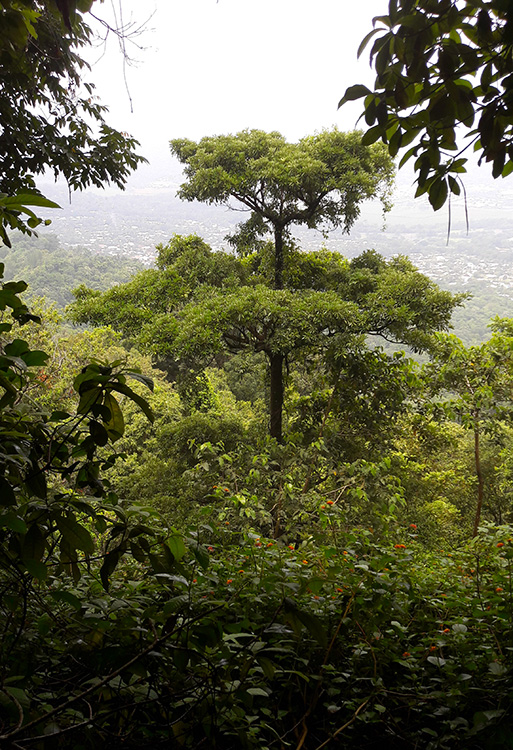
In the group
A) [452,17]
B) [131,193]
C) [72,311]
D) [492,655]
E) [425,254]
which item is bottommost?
[492,655]

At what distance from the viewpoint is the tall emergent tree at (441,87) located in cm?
112

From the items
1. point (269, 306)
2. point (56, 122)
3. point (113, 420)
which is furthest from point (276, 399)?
point (113, 420)

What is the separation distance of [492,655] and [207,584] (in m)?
0.80

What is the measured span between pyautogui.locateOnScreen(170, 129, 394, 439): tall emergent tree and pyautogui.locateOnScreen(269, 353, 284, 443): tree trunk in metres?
0.01

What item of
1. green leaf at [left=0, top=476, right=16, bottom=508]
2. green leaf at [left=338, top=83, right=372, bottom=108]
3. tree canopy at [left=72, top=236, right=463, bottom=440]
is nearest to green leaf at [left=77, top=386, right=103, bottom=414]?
green leaf at [left=0, top=476, right=16, bottom=508]

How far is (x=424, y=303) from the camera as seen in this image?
17.6ft

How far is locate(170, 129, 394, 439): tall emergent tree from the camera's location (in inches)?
232

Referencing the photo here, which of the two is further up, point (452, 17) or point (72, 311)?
point (452, 17)

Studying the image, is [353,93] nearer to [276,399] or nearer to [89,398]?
[89,398]

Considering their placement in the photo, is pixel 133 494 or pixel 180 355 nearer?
pixel 180 355

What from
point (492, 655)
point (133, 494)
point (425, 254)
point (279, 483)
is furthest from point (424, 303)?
point (425, 254)

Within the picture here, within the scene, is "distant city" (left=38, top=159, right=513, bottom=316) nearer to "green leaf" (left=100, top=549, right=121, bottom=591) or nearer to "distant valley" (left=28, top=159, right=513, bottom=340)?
"distant valley" (left=28, top=159, right=513, bottom=340)

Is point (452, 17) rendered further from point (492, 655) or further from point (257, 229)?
point (257, 229)

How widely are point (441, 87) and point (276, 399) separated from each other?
5338mm
